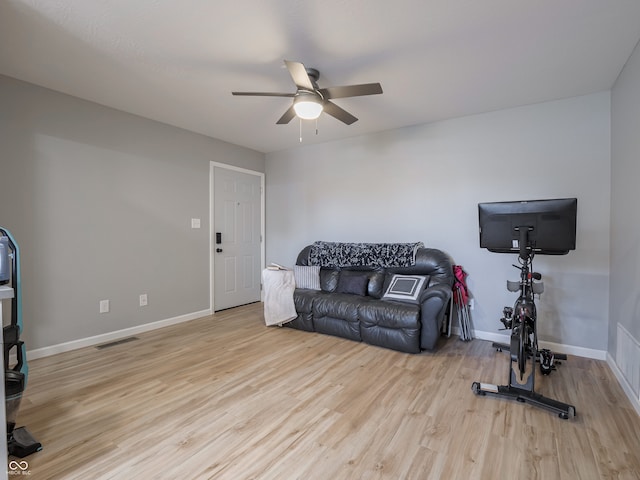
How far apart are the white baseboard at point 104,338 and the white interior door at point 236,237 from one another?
22.2 inches

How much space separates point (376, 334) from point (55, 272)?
125 inches

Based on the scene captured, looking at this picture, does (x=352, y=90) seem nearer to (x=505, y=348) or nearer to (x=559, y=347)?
(x=505, y=348)

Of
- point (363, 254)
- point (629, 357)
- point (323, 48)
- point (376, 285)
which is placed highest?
point (323, 48)

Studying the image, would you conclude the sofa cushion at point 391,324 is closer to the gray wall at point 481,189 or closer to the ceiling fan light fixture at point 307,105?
the gray wall at point 481,189

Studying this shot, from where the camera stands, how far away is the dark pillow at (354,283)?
3762 millimetres

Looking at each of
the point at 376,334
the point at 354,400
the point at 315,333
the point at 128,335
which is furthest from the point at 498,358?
the point at 128,335

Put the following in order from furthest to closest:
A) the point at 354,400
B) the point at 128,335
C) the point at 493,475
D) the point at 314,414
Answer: the point at 128,335, the point at 354,400, the point at 314,414, the point at 493,475

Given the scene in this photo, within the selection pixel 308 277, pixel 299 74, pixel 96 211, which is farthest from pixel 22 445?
pixel 308 277

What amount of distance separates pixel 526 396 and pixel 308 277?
2.54 metres

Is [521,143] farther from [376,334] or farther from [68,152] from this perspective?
[68,152]

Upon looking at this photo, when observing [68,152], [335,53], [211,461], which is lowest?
[211,461]

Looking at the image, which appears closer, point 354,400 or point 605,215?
point 354,400

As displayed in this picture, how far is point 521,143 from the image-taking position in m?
3.29

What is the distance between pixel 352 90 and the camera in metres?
2.27
